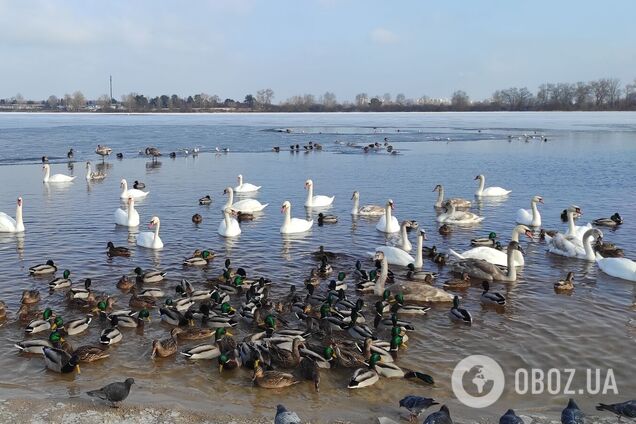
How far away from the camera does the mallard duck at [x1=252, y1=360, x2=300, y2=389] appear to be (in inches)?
316

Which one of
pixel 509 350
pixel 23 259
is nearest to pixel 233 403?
pixel 509 350

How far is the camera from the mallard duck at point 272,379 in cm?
802

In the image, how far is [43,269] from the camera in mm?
12664

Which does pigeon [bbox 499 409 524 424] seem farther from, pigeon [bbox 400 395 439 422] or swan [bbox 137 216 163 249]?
swan [bbox 137 216 163 249]

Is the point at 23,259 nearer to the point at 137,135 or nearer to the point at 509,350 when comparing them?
the point at 509,350

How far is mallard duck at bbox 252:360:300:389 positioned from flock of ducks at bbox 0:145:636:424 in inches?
0.5

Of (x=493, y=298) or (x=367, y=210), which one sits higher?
(x=367, y=210)

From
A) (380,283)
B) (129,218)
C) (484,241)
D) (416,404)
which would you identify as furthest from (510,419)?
(129,218)

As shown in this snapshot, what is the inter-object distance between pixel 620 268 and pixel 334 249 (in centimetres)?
661

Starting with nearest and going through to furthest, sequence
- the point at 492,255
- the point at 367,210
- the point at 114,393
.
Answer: the point at 114,393, the point at 492,255, the point at 367,210

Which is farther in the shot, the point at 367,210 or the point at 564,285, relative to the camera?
the point at 367,210

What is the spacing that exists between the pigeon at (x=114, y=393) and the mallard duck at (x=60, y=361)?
3.50ft

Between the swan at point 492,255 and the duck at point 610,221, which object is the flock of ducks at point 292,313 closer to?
the swan at point 492,255

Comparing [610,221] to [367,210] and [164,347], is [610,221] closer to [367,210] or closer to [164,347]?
[367,210]
